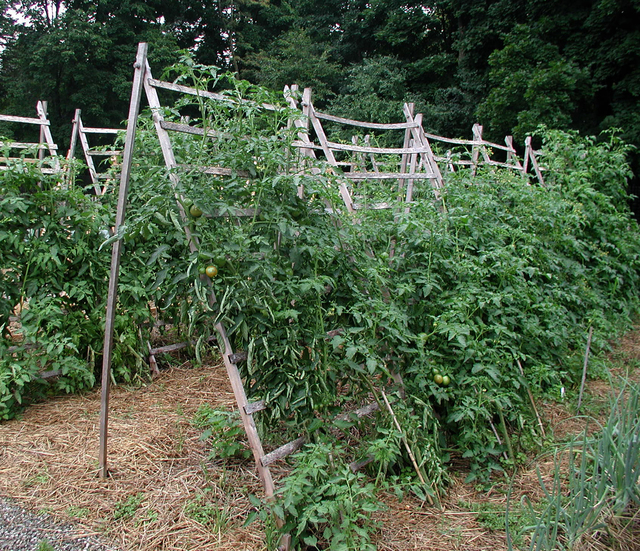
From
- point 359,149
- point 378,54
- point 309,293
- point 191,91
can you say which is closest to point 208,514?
point 309,293

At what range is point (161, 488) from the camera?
94.6 inches

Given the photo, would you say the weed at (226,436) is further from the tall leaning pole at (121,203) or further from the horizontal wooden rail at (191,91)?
the horizontal wooden rail at (191,91)

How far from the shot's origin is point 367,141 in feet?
27.6

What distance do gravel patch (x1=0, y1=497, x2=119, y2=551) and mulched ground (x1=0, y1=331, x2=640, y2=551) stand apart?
5 cm

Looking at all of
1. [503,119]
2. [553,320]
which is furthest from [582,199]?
[503,119]

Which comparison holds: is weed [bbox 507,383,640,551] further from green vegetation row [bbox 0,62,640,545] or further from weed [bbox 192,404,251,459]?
weed [bbox 192,404,251,459]

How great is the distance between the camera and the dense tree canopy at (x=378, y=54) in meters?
11.3

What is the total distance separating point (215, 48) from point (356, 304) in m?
23.2

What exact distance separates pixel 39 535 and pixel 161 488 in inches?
20.4

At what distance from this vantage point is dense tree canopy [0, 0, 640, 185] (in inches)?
447

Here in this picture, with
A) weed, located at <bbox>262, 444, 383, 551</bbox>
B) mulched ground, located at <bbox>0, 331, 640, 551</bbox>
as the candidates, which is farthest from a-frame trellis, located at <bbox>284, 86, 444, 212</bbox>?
mulched ground, located at <bbox>0, 331, 640, 551</bbox>

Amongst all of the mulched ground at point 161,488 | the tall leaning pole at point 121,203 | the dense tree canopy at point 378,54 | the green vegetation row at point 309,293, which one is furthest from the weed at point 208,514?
the dense tree canopy at point 378,54

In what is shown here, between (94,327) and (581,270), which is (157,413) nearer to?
(94,327)

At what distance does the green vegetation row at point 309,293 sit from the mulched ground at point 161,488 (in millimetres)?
170
